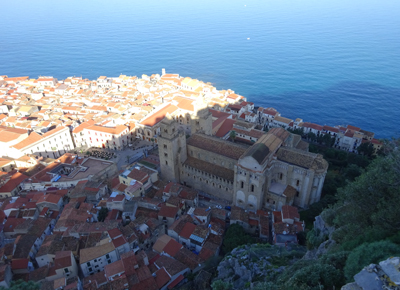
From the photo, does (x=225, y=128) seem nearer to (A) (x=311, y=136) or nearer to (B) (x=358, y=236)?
(A) (x=311, y=136)

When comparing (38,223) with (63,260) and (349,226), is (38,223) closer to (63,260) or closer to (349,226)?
(63,260)

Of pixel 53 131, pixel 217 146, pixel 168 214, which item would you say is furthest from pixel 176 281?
pixel 53 131

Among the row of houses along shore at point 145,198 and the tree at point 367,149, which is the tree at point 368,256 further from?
the tree at point 367,149

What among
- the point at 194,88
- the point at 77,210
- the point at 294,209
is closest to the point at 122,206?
the point at 77,210

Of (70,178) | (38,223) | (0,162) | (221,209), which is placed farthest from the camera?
(0,162)

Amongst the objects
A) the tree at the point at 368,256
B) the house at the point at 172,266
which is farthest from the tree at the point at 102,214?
the tree at the point at 368,256

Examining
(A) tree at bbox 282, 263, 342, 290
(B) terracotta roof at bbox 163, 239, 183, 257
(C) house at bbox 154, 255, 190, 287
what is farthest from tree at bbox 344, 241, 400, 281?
(B) terracotta roof at bbox 163, 239, 183, 257
